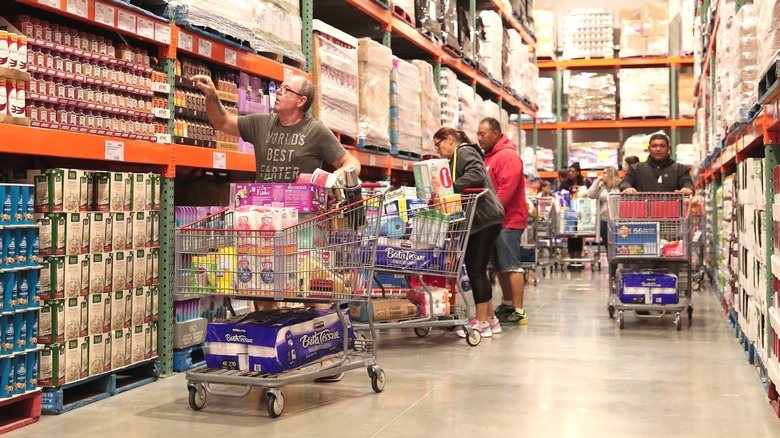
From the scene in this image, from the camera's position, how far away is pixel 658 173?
7.83 m

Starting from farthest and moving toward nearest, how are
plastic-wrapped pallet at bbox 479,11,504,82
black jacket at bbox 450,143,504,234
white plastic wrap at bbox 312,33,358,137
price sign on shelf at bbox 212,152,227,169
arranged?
1. plastic-wrapped pallet at bbox 479,11,504,82
2. white plastic wrap at bbox 312,33,358,137
3. black jacket at bbox 450,143,504,234
4. price sign on shelf at bbox 212,152,227,169

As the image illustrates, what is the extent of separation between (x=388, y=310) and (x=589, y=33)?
47.2ft

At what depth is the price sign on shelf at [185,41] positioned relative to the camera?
16.6 feet

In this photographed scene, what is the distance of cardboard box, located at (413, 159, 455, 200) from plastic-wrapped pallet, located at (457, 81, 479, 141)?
3842mm

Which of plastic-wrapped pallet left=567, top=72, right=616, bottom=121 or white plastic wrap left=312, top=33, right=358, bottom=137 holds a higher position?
plastic-wrapped pallet left=567, top=72, right=616, bottom=121

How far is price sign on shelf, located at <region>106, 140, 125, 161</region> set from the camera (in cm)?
444

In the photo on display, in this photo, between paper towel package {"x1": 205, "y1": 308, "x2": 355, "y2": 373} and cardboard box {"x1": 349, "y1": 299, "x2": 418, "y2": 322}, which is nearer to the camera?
paper towel package {"x1": 205, "y1": 308, "x2": 355, "y2": 373}

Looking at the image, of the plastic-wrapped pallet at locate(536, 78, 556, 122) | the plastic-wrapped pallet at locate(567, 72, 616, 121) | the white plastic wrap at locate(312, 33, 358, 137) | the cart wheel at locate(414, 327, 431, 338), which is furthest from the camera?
the plastic-wrapped pallet at locate(536, 78, 556, 122)

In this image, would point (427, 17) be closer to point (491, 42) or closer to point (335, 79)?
point (335, 79)

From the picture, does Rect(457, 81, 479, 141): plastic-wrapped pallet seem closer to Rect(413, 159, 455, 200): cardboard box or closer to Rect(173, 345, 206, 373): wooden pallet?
Rect(413, 159, 455, 200): cardboard box

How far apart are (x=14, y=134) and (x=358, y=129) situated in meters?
3.79

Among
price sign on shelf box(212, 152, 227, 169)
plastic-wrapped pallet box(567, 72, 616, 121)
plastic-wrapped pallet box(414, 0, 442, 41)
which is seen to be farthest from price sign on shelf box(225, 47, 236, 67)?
plastic-wrapped pallet box(567, 72, 616, 121)

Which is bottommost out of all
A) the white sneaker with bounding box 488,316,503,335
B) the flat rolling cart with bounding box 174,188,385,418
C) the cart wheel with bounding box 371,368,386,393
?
the cart wheel with bounding box 371,368,386,393

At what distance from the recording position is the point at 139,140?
4773 millimetres
